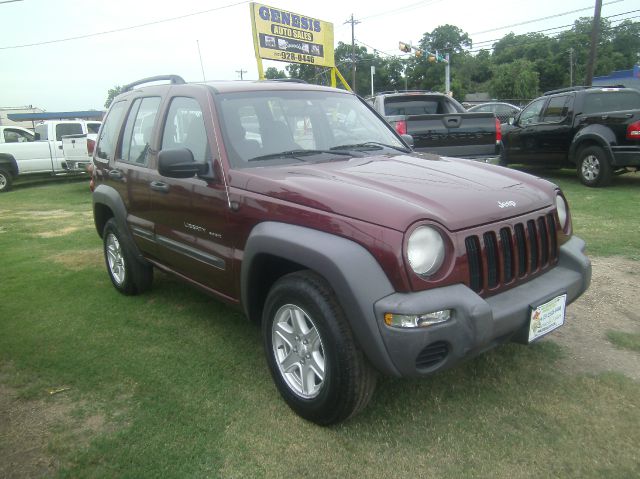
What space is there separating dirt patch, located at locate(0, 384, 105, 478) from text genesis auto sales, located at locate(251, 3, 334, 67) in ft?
51.7

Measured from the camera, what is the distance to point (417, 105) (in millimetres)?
9227

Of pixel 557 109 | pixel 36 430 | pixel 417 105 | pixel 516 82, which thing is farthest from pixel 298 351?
pixel 516 82

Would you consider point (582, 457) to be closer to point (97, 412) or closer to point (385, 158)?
point (385, 158)

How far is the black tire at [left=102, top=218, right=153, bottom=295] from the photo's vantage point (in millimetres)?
4449

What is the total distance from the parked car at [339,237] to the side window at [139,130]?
0.03m

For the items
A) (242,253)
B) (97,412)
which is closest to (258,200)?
(242,253)

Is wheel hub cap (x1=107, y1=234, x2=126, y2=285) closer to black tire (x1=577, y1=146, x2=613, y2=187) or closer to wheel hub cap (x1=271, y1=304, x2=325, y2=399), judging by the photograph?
wheel hub cap (x1=271, y1=304, x2=325, y2=399)

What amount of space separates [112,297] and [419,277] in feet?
11.4

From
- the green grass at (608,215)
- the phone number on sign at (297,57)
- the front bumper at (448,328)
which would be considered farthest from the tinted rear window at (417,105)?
the phone number on sign at (297,57)

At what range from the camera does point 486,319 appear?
2240 mm

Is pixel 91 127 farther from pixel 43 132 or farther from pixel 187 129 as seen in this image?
pixel 187 129

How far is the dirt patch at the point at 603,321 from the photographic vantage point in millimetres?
3164

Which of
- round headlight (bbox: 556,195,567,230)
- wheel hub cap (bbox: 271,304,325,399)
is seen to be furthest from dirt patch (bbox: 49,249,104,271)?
round headlight (bbox: 556,195,567,230)

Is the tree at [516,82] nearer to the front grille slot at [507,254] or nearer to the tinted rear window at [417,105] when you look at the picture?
the tinted rear window at [417,105]
